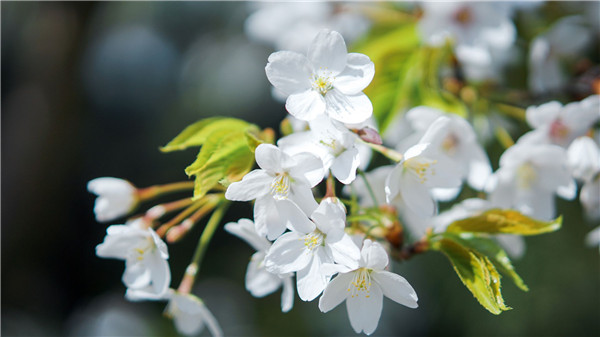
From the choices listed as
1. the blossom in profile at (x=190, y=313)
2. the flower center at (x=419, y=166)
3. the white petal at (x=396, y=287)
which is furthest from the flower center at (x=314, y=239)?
the blossom in profile at (x=190, y=313)

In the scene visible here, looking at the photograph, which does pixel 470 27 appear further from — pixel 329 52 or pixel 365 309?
pixel 365 309

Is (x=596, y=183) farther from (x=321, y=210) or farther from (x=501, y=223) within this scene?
(x=321, y=210)

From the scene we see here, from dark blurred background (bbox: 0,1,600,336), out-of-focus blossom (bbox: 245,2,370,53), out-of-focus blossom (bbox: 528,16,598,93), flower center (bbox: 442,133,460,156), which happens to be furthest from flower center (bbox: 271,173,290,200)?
dark blurred background (bbox: 0,1,600,336)

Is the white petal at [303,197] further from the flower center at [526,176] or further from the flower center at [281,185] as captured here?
the flower center at [526,176]

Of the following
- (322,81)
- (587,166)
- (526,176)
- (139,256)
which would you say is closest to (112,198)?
(139,256)

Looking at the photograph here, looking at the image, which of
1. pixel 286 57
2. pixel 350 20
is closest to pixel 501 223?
pixel 286 57

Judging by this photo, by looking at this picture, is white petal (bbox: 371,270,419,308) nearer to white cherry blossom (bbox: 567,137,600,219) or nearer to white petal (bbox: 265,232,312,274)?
white petal (bbox: 265,232,312,274)
